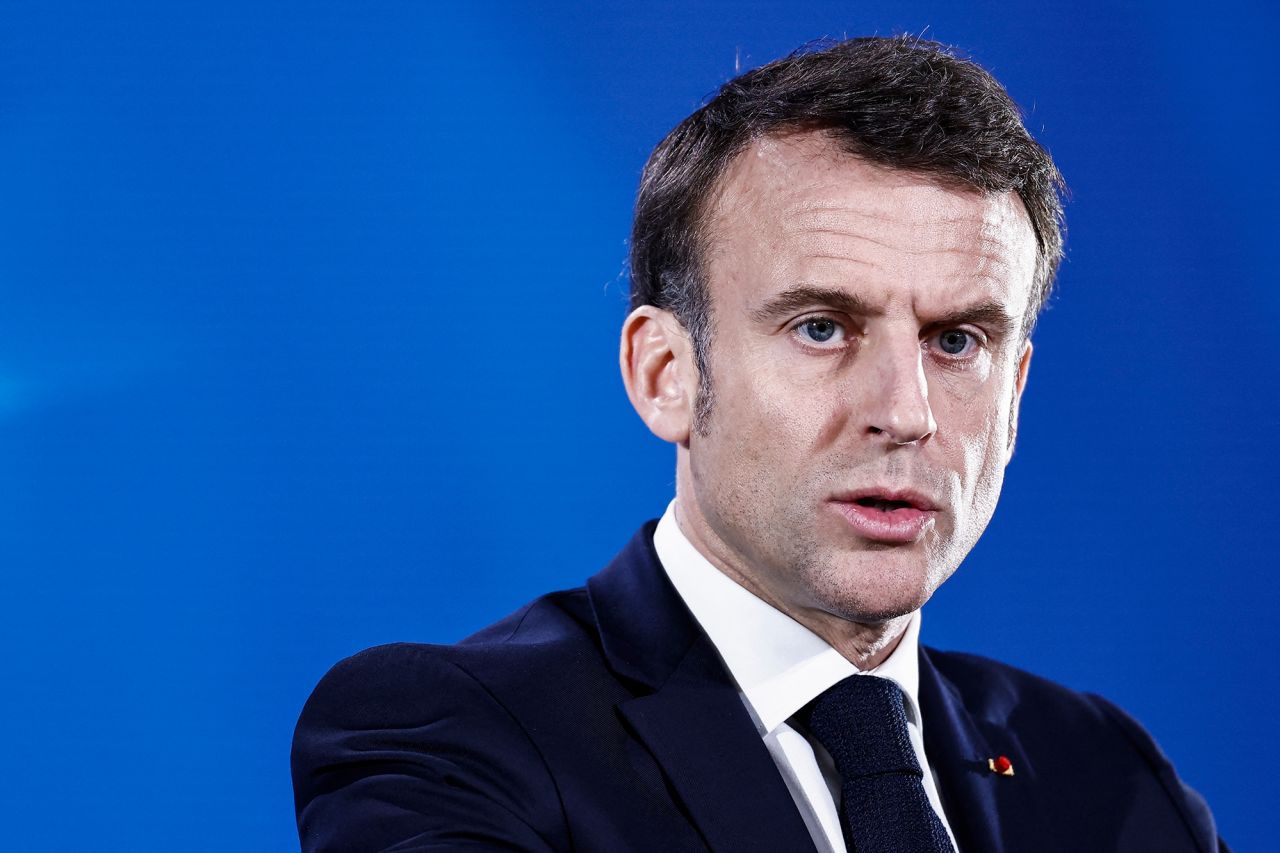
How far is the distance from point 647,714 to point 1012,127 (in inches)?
47.6

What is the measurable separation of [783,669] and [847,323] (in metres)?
0.59

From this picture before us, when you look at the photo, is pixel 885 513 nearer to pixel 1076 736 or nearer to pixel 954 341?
pixel 954 341

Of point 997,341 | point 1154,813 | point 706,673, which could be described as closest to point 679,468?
point 706,673

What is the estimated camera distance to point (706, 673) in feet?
8.15

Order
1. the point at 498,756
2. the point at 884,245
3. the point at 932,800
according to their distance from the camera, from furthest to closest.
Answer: the point at 932,800
the point at 884,245
the point at 498,756

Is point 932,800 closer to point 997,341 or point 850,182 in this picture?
point 997,341

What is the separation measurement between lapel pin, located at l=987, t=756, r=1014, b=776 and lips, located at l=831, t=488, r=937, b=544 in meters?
0.62

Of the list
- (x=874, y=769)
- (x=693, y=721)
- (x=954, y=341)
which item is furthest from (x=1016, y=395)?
(x=693, y=721)

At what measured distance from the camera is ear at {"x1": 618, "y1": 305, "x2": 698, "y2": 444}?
2662 mm

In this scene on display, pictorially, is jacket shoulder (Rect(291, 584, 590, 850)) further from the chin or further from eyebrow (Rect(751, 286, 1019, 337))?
eyebrow (Rect(751, 286, 1019, 337))

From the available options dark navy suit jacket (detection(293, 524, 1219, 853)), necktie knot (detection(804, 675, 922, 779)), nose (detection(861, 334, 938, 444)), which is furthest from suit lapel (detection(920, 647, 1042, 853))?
nose (detection(861, 334, 938, 444))

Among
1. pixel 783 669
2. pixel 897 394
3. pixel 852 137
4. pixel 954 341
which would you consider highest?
pixel 852 137

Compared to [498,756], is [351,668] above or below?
above

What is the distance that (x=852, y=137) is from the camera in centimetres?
251
